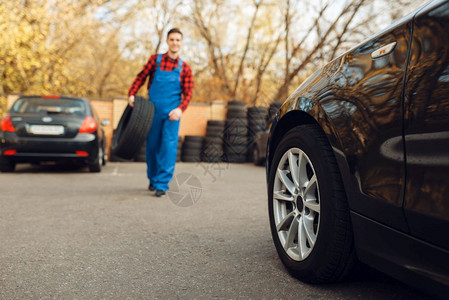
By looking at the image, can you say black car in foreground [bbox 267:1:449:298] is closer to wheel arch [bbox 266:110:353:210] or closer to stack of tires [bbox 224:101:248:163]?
wheel arch [bbox 266:110:353:210]

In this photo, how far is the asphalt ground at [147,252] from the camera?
7.75 feet

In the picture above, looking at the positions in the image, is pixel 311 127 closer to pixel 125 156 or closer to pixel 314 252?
pixel 314 252

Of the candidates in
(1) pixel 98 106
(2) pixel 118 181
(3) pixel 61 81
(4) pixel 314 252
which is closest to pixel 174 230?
(4) pixel 314 252

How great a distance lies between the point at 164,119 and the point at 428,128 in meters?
4.52

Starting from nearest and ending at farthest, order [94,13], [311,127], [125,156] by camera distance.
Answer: [311,127] < [125,156] < [94,13]

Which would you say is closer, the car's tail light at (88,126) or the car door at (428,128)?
the car door at (428,128)

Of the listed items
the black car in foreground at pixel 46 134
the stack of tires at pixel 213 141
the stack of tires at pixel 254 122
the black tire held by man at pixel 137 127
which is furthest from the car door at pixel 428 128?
the stack of tires at pixel 254 122

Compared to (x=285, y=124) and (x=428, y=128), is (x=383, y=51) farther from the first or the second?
(x=285, y=124)

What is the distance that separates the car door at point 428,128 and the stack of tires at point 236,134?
38.8 feet

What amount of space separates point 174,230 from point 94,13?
1979 cm

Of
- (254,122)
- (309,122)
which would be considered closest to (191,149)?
(254,122)

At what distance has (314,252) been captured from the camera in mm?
2252

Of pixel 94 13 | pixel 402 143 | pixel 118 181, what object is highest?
pixel 94 13

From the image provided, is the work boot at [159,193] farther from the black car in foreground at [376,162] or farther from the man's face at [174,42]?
the black car in foreground at [376,162]
